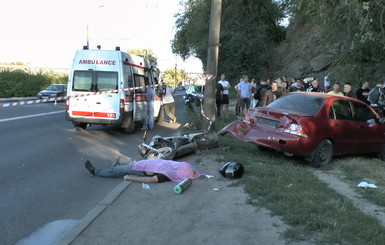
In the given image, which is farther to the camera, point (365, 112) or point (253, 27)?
point (253, 27)

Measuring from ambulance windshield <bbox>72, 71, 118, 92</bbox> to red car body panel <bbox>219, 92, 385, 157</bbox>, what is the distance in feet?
16.7

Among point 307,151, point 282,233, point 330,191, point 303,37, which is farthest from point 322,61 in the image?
point 282,233

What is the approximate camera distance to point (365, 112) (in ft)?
28.5

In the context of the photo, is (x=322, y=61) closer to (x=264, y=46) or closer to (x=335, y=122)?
(x=264, y=46)

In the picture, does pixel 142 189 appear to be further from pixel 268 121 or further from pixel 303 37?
pixel 303 37

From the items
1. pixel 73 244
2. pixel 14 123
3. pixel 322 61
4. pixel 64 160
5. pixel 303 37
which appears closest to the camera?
pixel 73 244

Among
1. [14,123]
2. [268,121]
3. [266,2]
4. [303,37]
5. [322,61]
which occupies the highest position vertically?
[266,2]

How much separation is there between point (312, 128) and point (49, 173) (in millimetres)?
4823

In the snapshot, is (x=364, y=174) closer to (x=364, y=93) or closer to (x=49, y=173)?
(x=49, y=173)

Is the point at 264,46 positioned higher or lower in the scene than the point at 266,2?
lower

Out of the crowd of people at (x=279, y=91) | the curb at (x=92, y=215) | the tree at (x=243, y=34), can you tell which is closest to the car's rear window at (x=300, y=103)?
the crowd of people at (x=279, y=91)

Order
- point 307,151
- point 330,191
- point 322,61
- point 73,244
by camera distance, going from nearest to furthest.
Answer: point 73,244, point 330,191, point 307,151, point 322,61

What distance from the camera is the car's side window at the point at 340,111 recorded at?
7.92 m

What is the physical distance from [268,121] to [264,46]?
24598 mm
